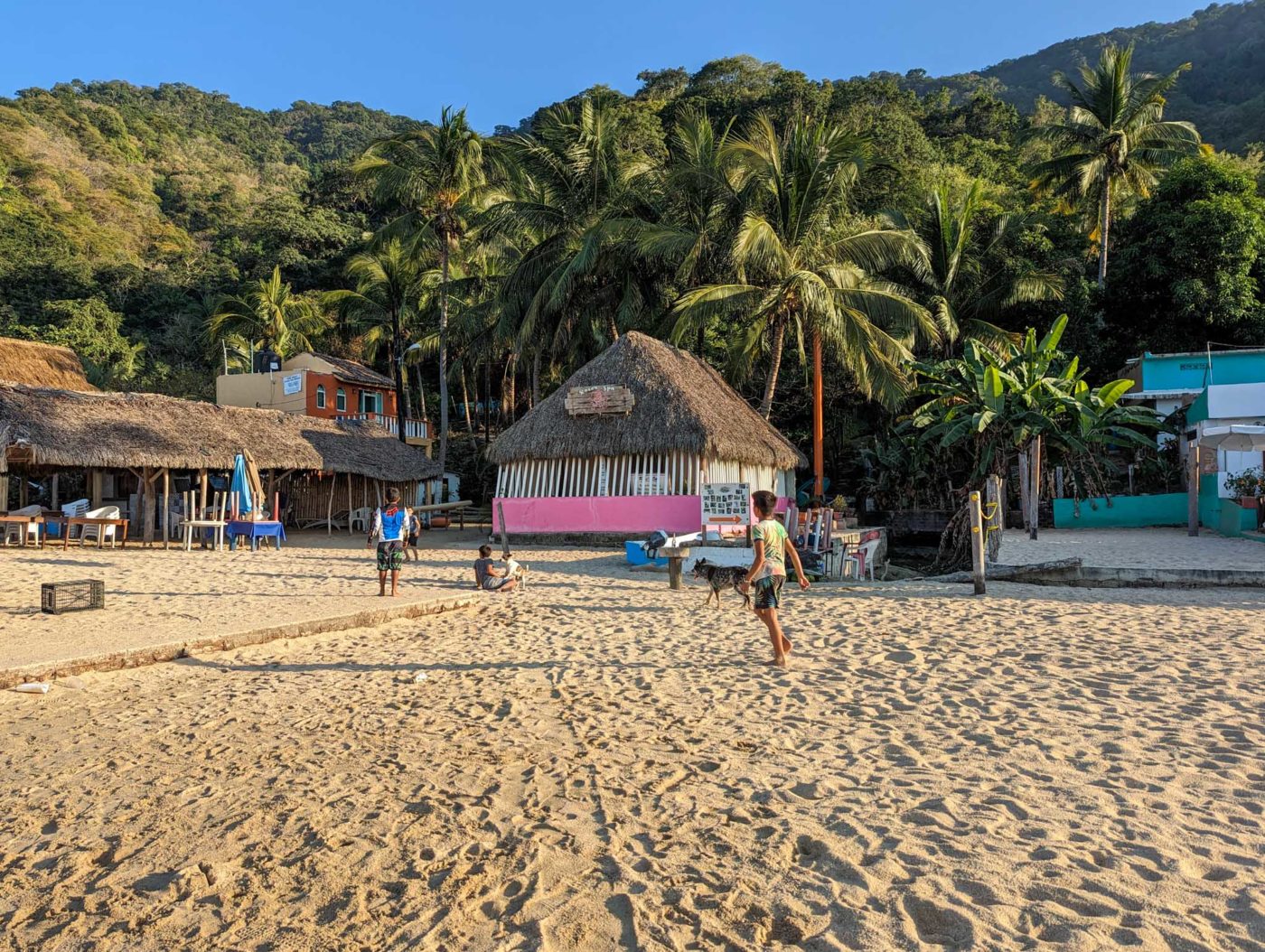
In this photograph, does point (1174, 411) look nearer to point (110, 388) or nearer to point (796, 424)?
point (796, 424)

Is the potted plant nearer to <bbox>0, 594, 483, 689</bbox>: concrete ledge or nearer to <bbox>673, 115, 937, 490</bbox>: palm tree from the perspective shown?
<bbox>673, 115, 937, 490</bbox>: palm tree

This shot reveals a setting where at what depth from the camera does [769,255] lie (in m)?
18.7

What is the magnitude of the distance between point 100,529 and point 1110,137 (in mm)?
27869

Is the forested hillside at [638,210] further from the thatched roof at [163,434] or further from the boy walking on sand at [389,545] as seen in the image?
the boy walking on sand at [389,545]

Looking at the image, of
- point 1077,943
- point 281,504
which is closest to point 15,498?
point 281,504

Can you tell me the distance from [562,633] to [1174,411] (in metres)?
20.0

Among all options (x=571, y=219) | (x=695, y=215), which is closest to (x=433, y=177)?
(x=571, y=219)

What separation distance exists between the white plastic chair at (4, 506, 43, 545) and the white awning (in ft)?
68.0

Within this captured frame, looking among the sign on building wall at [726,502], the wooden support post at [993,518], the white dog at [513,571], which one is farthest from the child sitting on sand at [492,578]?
the wooden support post at [993,518]

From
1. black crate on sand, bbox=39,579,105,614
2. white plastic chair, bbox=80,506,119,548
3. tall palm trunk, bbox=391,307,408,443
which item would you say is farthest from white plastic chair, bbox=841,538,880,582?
tall palm trunk, bbox=391,307,408,443

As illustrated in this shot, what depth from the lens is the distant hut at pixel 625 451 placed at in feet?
55.6

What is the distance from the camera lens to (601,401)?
1777 centimetres

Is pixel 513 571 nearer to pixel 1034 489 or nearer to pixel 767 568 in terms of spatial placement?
pixel 767 568

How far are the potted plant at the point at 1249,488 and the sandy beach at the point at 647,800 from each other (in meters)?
10.8
